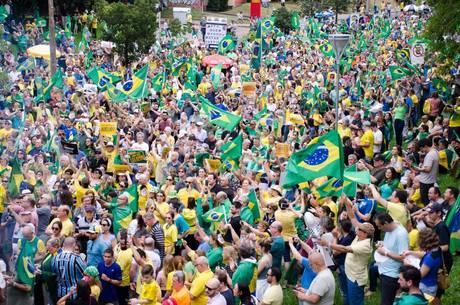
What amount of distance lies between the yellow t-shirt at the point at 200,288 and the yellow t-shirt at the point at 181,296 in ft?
0.61

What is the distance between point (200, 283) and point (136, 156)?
26.5 ft

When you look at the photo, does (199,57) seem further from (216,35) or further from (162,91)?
(162,91)

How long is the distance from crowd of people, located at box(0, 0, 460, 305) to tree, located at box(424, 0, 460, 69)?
1576mm

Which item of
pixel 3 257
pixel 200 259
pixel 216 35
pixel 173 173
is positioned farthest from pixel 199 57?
pixel 200 259

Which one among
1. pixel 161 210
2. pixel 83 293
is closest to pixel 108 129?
pixel 161 210

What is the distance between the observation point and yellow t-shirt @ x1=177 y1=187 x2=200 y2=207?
604 inches

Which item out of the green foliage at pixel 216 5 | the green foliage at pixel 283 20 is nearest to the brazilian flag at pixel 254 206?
the green foliage at pixel 283 20

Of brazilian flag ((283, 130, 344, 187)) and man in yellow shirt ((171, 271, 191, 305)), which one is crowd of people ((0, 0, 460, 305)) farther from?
brazilian flag ((283, 130, 344, 187))

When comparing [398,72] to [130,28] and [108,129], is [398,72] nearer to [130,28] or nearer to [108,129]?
[108,129]

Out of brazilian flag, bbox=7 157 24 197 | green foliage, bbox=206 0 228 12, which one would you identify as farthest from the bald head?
green foliage, bbox=206 0 228 12

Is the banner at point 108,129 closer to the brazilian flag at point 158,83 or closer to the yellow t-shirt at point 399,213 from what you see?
the brazilian flag at point 158,83

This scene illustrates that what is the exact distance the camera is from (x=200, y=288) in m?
10.8

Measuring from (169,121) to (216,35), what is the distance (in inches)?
669

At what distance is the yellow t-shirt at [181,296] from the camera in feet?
34.6
